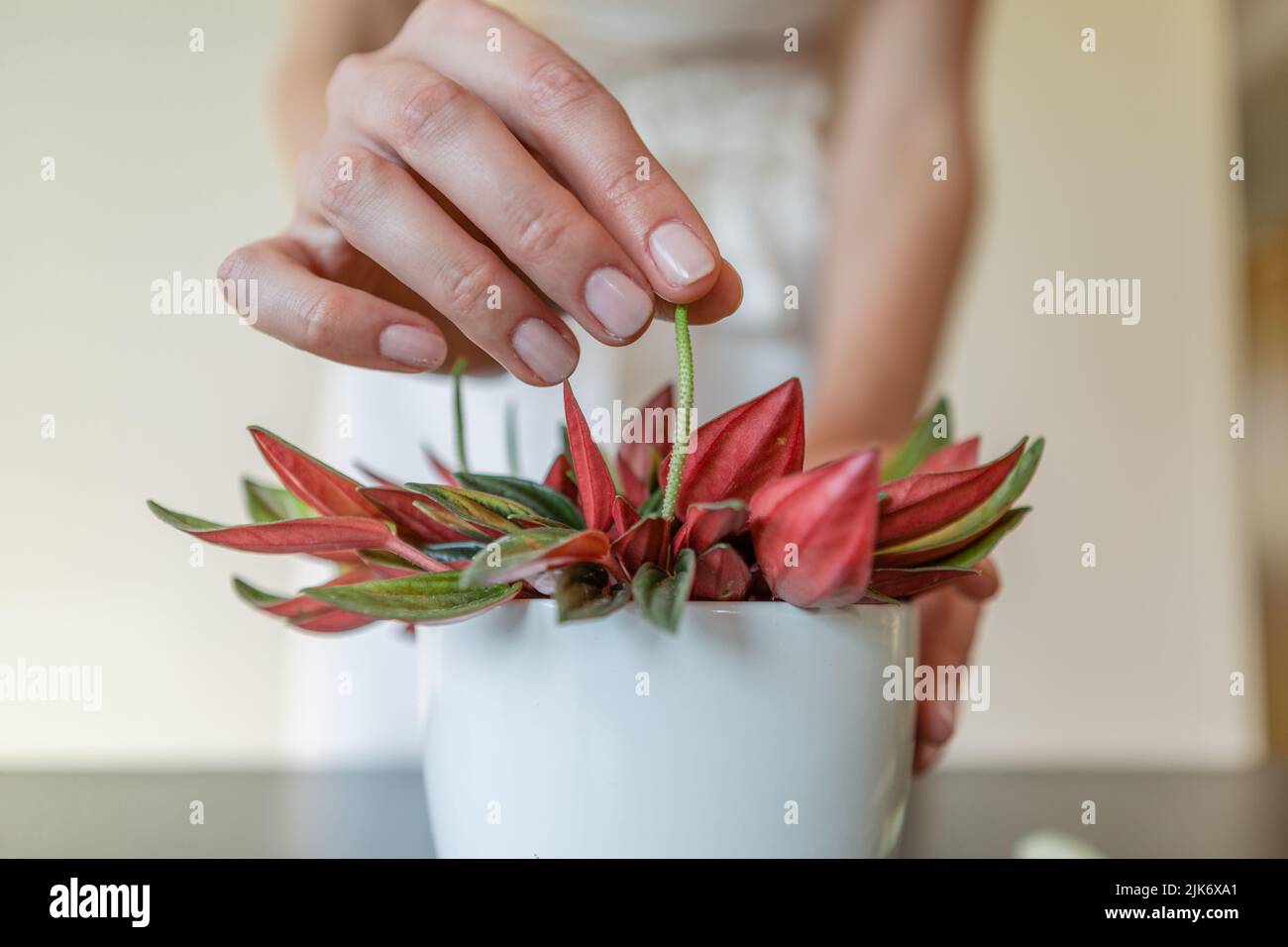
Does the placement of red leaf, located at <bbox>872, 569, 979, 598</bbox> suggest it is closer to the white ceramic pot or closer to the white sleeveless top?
the white ceramic pot

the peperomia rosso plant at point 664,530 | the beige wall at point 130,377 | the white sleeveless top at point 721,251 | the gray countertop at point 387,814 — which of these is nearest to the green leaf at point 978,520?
the peperomia rosso plant at point 664,530

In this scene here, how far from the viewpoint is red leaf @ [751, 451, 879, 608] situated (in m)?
0.17

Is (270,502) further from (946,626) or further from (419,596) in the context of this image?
(946,626)

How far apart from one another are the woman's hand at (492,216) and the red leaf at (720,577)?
0.22 ft

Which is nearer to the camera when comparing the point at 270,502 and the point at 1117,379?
the point at 270,502

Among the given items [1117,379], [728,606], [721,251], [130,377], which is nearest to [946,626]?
[728,606]

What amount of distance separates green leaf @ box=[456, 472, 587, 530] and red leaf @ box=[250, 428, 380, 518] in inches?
1.0

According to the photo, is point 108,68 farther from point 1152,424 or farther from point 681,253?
point 1152,424

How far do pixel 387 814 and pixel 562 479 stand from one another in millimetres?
→ 156

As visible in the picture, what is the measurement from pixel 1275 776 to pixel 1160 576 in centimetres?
120

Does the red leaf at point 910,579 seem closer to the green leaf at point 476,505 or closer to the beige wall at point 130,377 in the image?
the green leaf at point 476,505

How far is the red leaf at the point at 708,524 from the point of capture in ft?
0.60

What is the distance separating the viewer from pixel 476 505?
0.70 ft

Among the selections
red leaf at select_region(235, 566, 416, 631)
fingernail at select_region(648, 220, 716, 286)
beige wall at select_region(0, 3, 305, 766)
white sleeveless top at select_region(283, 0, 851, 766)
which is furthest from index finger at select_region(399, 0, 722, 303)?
beige wall at select_region(0, 3, 305, 766)
